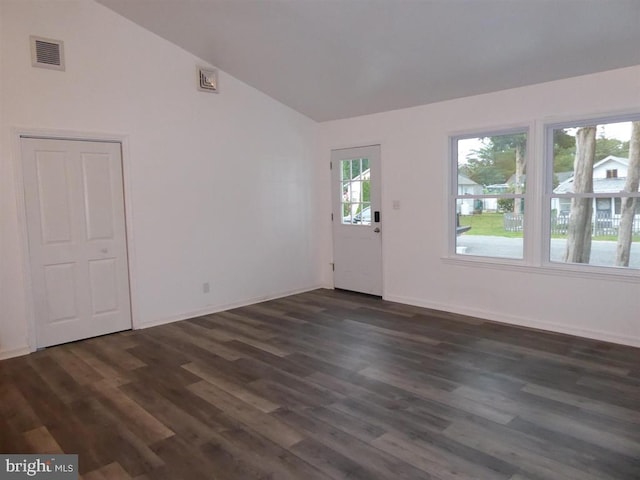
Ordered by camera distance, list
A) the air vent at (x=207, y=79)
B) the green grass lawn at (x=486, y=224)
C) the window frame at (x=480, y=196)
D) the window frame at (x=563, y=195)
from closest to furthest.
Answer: the window frame at (x=563, y=195) → the window frame at (x=480, y=196) → the green grass lawn at (x=486, y=224) → the air vent at (x=207, y=79)

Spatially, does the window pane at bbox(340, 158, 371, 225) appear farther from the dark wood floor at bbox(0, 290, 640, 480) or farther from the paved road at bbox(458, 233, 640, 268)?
the dark wood floor at bbox(0, 290, 640, 480)

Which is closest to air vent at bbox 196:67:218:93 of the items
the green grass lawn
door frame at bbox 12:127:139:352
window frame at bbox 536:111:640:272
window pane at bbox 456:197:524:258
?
door frame at bbox 12:127:139:352

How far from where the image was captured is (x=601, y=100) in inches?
156

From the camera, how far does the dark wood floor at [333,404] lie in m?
2.37

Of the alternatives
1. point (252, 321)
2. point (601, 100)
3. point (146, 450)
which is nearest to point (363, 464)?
point (146, 450)

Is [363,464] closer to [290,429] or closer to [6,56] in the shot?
[290,429]

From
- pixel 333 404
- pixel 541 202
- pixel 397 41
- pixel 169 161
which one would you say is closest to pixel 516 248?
pixel 541 202

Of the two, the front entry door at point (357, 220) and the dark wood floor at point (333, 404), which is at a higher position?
the front entry door at point (357, 220)

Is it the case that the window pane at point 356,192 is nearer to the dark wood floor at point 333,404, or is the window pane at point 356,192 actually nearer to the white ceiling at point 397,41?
the white ceiling at point 397,41

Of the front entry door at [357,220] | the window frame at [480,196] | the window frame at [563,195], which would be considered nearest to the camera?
the window frame at [563,195]

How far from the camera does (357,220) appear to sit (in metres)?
6.18

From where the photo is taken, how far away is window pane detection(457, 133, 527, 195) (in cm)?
464

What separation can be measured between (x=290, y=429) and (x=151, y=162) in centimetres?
333

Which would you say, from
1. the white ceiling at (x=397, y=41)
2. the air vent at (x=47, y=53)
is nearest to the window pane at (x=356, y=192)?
the white ceiling at (x=397, y=41)
